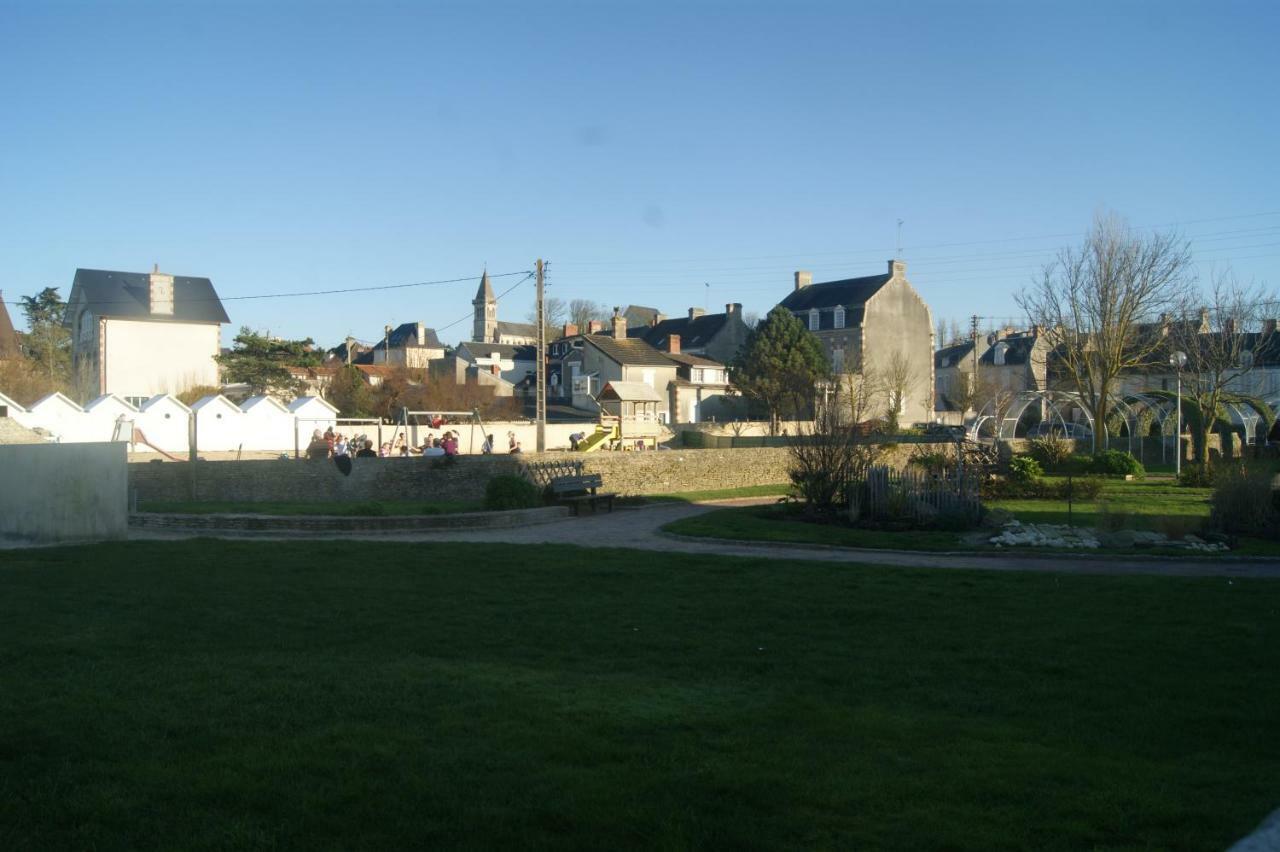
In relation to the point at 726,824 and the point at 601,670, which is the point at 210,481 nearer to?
the point at 601,670

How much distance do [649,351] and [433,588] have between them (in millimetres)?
56491

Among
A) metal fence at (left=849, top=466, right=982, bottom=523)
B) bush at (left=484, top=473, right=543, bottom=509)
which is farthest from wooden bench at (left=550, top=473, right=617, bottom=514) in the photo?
metal fence at (left=849, top=466, right=982, bottom=523)

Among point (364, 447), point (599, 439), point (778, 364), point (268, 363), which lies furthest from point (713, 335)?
point (364, 447)

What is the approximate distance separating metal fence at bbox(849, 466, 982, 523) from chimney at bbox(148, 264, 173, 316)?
49151mm

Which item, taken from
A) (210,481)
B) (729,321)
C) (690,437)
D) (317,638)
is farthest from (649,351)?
(317,638)

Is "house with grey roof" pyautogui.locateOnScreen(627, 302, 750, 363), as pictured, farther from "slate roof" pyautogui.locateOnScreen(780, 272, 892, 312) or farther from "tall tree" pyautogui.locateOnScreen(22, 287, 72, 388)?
"tall tree" pyautogui.locateOnScreen(22, 287, 72, 388)

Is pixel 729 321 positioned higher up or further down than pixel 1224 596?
higher up

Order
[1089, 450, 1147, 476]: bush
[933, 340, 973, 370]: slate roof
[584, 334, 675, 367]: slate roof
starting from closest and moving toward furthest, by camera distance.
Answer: [1089, 450, 1147, 476]: bush < [584, 334, 675, 367]: slate roof < [933, 340, 973, 370]: slate roof

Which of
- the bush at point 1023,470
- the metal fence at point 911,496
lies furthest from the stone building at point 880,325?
the metal fence at point 911,496

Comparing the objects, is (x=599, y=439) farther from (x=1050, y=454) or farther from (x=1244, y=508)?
(x=1244, y=508)

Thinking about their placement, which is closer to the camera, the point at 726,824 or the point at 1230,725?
the point at 726,824

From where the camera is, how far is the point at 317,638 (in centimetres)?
849

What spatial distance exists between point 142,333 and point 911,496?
50175 mm

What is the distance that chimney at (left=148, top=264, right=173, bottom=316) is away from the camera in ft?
191
